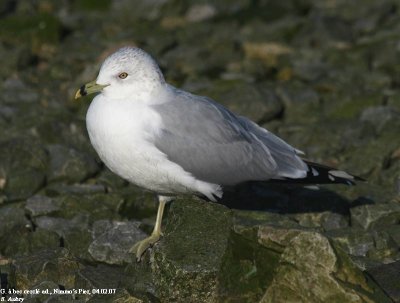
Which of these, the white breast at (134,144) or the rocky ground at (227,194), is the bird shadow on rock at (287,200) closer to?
the rocky ground at (227,194)

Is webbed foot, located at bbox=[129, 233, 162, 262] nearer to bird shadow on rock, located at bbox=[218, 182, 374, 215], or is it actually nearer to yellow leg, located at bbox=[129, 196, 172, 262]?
yellow leg, located at bbox=[129, 196, 172, 262]

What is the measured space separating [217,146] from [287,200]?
148 cm

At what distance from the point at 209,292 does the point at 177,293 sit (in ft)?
0.76

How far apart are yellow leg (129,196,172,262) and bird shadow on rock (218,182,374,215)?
69 centimetres

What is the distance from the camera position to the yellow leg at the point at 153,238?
754 cm

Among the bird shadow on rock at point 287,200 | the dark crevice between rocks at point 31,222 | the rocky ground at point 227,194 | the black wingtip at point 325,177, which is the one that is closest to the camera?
the rocky ground at point 227,194

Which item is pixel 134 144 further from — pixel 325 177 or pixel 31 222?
pixel 325 177

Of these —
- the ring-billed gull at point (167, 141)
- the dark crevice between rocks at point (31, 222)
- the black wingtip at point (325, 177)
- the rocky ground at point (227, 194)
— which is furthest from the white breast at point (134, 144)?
the dark crevice between rocks at point (31, 222)

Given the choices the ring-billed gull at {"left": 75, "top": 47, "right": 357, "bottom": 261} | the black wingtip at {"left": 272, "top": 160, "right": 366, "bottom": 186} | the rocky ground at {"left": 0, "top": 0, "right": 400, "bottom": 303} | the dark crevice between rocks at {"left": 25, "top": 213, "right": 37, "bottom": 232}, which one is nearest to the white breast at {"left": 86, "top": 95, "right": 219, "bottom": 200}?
the ring-billed gull at {"left": 75, "top": 47, "right": 357, "bottom": 261}

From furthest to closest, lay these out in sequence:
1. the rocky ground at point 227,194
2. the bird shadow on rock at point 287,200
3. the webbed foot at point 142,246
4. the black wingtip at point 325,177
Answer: the bird shadow on rock at point 287,200 → the black wingtip at point 325,177 → the webbed foot at point 142,246 → the rocky ground at point 227,194

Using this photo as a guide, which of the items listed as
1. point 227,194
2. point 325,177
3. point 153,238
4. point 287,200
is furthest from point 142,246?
point 287,200

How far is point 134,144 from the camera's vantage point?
726 centimetres

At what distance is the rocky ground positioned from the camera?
247 inches

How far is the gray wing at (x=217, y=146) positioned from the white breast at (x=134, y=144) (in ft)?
0.24
